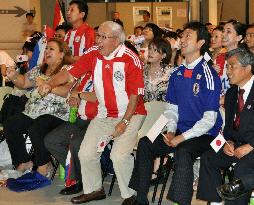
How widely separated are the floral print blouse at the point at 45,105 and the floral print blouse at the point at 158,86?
0.83 meters

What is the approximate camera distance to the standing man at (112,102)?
17.1 feet

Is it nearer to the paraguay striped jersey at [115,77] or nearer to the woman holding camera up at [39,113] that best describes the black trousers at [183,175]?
the paraguay striped jersey at [115,77]

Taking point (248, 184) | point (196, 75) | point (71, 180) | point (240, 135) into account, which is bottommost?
point (71, 180)

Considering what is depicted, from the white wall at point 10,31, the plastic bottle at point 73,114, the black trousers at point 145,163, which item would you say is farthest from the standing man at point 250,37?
the white wall at point 10,31

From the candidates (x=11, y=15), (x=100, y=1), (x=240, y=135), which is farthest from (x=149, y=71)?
(x=100, y=1)

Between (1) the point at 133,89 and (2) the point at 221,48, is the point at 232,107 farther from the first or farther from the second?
(2) the point at 221,48

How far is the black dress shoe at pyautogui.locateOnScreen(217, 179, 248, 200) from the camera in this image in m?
4.29

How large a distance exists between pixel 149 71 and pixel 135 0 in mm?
9263

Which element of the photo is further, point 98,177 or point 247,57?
point 98,177

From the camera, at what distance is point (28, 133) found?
6105 millimetres

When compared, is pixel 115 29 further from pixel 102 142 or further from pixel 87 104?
pixel 102 142

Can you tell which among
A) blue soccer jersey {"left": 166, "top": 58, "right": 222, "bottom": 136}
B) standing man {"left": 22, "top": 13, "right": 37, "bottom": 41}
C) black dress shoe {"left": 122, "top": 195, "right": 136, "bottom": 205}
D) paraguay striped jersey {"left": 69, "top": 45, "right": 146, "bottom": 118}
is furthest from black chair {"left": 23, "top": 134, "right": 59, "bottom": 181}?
standing man {"left": 22, "top": 13, "right": 37, "bottom": 41}

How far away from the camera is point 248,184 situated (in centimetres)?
432

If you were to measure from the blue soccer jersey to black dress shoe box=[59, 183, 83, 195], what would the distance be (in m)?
1.23
